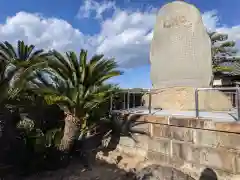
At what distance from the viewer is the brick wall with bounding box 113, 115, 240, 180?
528 centimetres

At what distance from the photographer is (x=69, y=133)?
26.2 ft

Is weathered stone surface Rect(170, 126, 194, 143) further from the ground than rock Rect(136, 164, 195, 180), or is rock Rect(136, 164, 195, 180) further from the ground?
weathered stone surface Rect(170, 126, 194, 143)

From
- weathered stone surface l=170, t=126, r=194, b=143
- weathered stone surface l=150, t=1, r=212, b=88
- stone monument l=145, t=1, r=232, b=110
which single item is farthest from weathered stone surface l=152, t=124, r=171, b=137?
weathered stone surface l=150, t=1, r=212, b=88

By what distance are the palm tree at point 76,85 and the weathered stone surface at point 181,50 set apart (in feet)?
8.16

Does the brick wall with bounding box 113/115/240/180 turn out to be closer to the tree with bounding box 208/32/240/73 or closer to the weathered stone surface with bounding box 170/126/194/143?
the weathered stone surface with bounding box 170/126/194/143

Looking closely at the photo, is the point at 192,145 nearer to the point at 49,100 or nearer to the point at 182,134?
the point at 182,134

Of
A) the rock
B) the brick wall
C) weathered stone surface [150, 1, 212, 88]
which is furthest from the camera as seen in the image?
weathered stone surface [150, 1, 212, 88]

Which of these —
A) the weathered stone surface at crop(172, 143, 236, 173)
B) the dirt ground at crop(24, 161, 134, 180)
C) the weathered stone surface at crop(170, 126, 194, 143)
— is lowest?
the dirt ground at crop(24, 161, 134, 180)

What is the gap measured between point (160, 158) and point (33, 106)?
199 inches

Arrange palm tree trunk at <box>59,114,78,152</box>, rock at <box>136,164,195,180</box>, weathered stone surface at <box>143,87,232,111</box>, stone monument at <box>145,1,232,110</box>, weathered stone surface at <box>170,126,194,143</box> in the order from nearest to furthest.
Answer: rock at <box>136,164,195,180</box>
weathered stone surface at <box>170,126,194,143</box>
palm tree trunk at <box>59,114,78,152</box>
weathered stone surface at <box>143,87,232,111</box>
stone monument at <box>145,1,232,110</box>

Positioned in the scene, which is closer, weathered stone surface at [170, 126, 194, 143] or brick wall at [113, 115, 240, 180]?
brick wall at [113, 115, 240, 180]

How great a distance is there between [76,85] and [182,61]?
4.36 metres

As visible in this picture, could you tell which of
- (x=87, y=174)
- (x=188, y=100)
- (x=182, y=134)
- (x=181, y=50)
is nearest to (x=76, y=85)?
(x=87, y=174)

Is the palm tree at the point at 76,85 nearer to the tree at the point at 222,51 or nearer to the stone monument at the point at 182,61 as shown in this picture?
the stone monument at the point at 182,61
